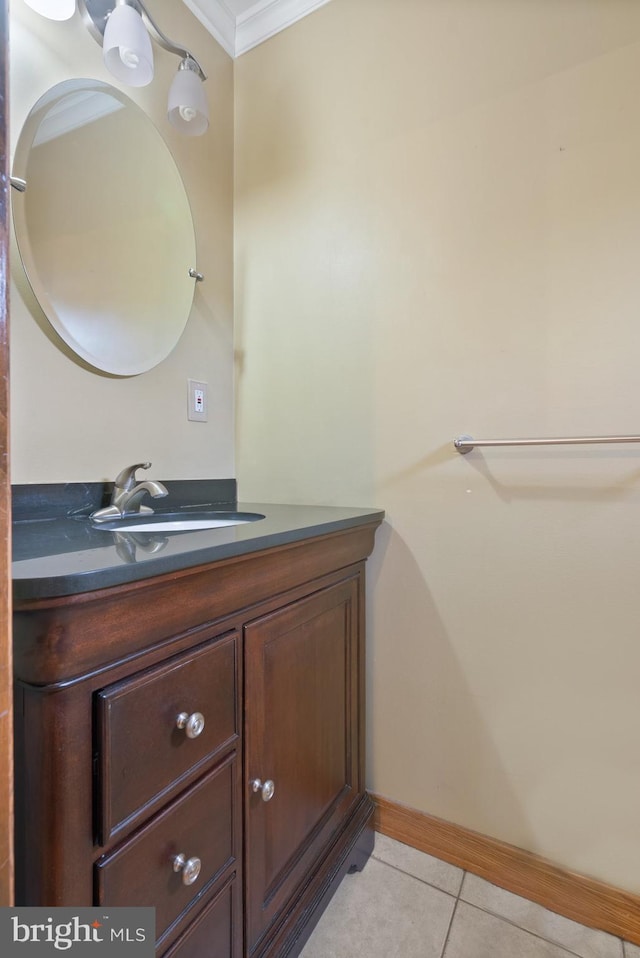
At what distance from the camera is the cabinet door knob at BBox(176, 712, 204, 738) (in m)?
0.59

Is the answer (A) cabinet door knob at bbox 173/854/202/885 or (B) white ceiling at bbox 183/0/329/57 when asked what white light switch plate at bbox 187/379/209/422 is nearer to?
(A) cabinet door knob at bbox 173/854/202/885

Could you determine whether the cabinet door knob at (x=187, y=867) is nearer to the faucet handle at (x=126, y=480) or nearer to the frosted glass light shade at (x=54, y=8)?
the faucet handle at (x=126, y=480)

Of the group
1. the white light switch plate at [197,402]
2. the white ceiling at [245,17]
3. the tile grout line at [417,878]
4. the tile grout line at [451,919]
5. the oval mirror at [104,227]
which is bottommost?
the tile grout line at [417,878]

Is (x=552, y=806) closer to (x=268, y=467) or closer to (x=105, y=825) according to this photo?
(x=105, y=825)

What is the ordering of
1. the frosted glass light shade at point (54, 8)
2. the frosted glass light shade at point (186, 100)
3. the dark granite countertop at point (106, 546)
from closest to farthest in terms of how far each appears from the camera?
the dark granite countertop at point (106, 546) → the frosted glass light shade at point (54, 8) → the frosted glass light shade at point (186, 100)

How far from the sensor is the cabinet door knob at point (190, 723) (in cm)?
59

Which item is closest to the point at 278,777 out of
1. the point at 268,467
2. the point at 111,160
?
the point at 268,467

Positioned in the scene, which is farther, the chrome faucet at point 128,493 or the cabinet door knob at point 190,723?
the chrome faucet at point 128,493

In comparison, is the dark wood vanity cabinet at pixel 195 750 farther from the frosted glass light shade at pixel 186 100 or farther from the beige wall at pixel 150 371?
the frosted glass light shade at pixel 186 100

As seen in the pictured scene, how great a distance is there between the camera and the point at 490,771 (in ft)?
3.67

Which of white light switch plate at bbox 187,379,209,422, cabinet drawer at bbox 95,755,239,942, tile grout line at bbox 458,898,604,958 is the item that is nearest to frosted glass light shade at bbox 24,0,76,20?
A: white light switch plate at bbox 187,379,209,422

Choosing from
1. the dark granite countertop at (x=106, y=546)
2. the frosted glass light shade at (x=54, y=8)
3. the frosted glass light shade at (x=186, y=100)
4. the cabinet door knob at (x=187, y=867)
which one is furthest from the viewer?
the frosted glass light shade at (x=186, y=100)

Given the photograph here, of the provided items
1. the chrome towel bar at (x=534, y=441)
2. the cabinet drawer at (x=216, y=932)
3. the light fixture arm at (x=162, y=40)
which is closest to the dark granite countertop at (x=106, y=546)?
the chrome towel bar at (x=534, y=441)

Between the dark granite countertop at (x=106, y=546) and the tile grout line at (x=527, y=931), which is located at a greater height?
the dark granite countertop at (x=106, y=546)
